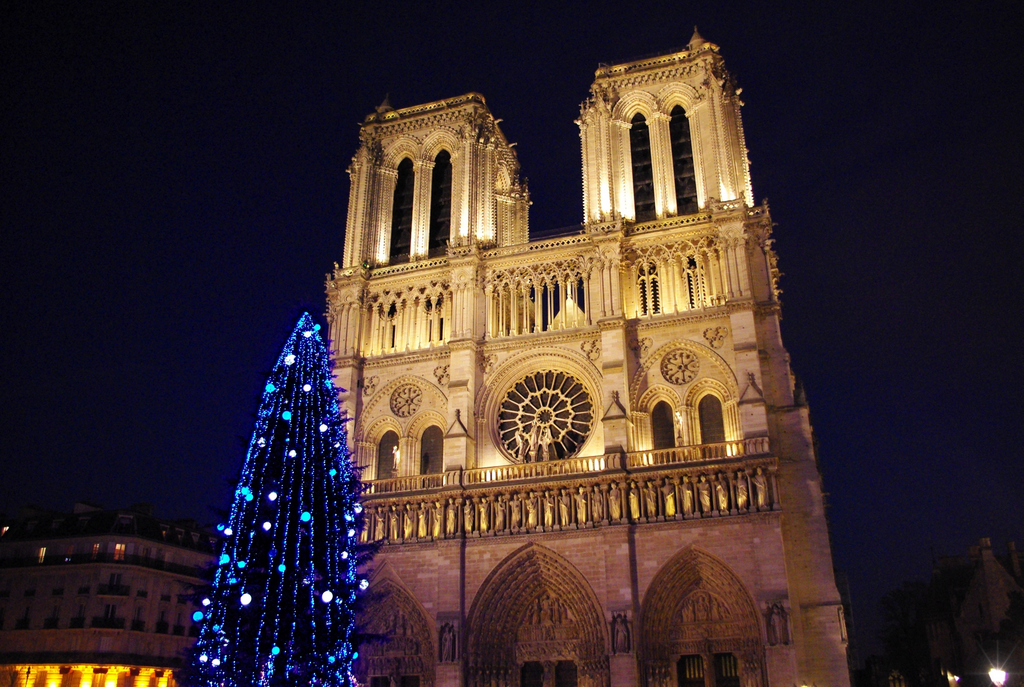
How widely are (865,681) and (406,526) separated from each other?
103 ft

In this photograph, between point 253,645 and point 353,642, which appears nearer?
point 253,645

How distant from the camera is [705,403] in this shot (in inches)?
1038

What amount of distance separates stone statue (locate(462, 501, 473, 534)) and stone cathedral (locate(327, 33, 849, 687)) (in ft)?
0.32

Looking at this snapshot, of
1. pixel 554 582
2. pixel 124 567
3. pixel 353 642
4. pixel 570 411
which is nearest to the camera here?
pixel 353 642

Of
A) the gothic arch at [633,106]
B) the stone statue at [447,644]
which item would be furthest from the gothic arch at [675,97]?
the stone statue at [447,644]

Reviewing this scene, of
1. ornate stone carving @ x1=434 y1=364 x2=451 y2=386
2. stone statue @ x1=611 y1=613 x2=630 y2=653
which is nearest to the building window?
stone statue @ x1=611 y1=613 x2=630 y2=653

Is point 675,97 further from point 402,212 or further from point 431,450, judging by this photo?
point 431,450

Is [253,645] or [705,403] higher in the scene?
[705,403]

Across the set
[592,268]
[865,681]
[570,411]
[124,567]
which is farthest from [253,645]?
[865,681]

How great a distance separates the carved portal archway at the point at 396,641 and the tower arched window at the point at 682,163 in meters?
15.2

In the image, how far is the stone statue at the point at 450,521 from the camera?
84.8 feet

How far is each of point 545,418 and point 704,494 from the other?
5902 millimetres

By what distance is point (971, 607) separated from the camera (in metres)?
38.5

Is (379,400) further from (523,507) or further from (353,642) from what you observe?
(353,642)
